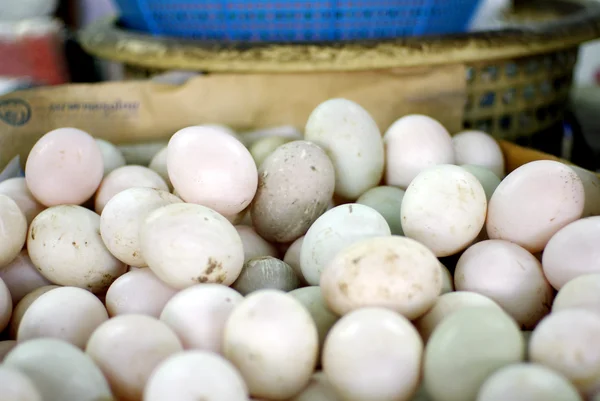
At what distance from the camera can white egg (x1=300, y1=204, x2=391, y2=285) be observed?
0.58 m

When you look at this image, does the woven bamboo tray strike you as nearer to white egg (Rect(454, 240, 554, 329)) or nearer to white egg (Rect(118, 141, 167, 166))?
white egg (Rect(118, 141, 167, 166))

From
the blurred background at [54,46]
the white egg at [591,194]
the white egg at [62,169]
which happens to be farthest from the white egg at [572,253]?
the blurred background at [54,46]

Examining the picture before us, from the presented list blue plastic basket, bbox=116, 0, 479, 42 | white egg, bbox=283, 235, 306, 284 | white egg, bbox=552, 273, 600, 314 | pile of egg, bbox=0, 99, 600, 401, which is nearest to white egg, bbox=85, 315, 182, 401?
pile of egg, bbox=0, 99, 600, 401

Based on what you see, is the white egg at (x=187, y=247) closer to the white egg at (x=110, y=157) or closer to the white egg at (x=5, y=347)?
the white egg at (x=5, y=347)

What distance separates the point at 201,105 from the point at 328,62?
0.22 meters

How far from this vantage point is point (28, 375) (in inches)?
16.2

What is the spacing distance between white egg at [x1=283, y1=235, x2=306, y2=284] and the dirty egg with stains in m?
0.01

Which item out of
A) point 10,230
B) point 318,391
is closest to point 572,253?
point 318,391

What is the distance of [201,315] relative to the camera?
1.60 feet

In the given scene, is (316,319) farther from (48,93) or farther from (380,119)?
(48,93)

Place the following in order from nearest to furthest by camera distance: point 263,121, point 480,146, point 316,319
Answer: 1. point 316,319
2. point 480,146
3. point 263,121

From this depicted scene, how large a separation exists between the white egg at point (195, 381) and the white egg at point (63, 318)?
0.15 metres

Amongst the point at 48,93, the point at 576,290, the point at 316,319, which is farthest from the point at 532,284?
the point at 48,93

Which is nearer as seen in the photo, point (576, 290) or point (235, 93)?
point (576, 290)
